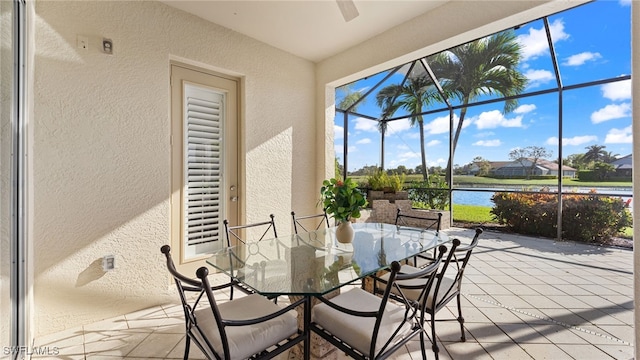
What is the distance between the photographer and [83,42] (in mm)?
2045

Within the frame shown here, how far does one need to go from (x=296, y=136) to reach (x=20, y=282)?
276 centimetres

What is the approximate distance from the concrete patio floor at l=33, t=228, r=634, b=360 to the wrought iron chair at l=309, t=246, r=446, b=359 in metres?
0.50

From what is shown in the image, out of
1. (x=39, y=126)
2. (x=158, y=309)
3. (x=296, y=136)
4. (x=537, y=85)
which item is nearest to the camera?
(x=39, y=126)

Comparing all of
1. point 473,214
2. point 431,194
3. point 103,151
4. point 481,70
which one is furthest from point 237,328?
point 481,70

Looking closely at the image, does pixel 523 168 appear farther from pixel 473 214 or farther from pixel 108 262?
pixel 108 262

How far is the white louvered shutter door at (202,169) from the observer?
2734 mm

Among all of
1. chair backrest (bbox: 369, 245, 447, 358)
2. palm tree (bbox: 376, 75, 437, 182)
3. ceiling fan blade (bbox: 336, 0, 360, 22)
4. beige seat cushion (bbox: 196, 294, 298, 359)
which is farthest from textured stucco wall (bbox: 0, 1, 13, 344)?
palm tree (bbox: 376, 75, 437, 182)

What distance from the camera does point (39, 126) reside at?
6.11 ft

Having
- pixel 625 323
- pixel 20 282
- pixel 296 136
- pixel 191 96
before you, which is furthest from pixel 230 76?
Answer: pixel 625 323

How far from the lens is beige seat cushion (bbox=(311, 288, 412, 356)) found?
47.8 inches

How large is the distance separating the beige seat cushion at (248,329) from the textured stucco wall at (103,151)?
131 cm

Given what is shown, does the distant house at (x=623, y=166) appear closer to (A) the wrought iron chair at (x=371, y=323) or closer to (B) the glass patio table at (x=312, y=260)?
(B) the glass patio table at (x=312, y=260)

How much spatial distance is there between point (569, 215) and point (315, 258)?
5081mm

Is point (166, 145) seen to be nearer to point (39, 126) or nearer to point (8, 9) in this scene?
point (39, 126)
